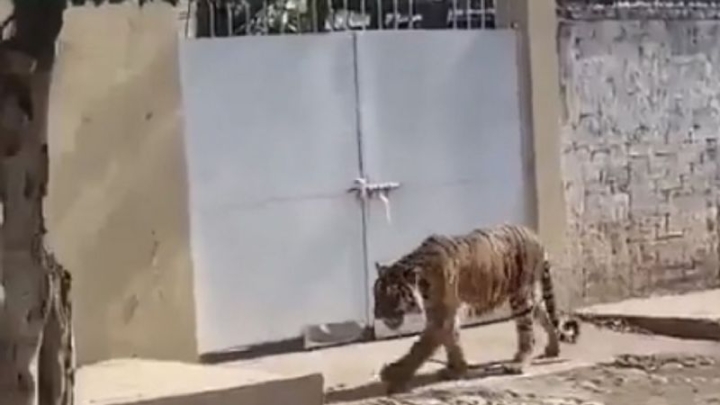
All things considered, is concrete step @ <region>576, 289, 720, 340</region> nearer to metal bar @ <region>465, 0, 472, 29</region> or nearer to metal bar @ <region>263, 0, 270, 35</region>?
metal bar @ <region>465, 0, 472, 29</region>

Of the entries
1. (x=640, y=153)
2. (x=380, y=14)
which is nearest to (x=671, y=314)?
(x=640, y=153)

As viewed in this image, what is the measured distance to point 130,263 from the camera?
6.49 metres

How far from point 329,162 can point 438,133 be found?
0.71 meters

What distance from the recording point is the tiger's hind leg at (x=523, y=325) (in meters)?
6.56

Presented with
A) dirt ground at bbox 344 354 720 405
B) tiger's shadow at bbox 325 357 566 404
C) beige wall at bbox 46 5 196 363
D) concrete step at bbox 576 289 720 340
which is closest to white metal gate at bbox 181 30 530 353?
beige wall at bbox 46 5 196 363

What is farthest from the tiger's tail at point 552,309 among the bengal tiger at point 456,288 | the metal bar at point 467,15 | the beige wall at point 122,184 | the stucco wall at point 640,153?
the metal bar at point 467,15

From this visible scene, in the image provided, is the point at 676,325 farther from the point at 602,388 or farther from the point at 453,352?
the point at 453,352

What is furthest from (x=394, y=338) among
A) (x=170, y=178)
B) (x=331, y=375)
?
(x=170, y=178)

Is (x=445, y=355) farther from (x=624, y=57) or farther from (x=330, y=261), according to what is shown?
(x=624, y=57)

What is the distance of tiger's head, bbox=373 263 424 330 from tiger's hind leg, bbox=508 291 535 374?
0.63 metres

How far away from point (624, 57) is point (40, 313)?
5891mm

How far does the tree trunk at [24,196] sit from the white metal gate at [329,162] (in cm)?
360

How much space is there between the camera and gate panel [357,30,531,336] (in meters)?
7.64

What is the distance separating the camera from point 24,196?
3.23 meters
